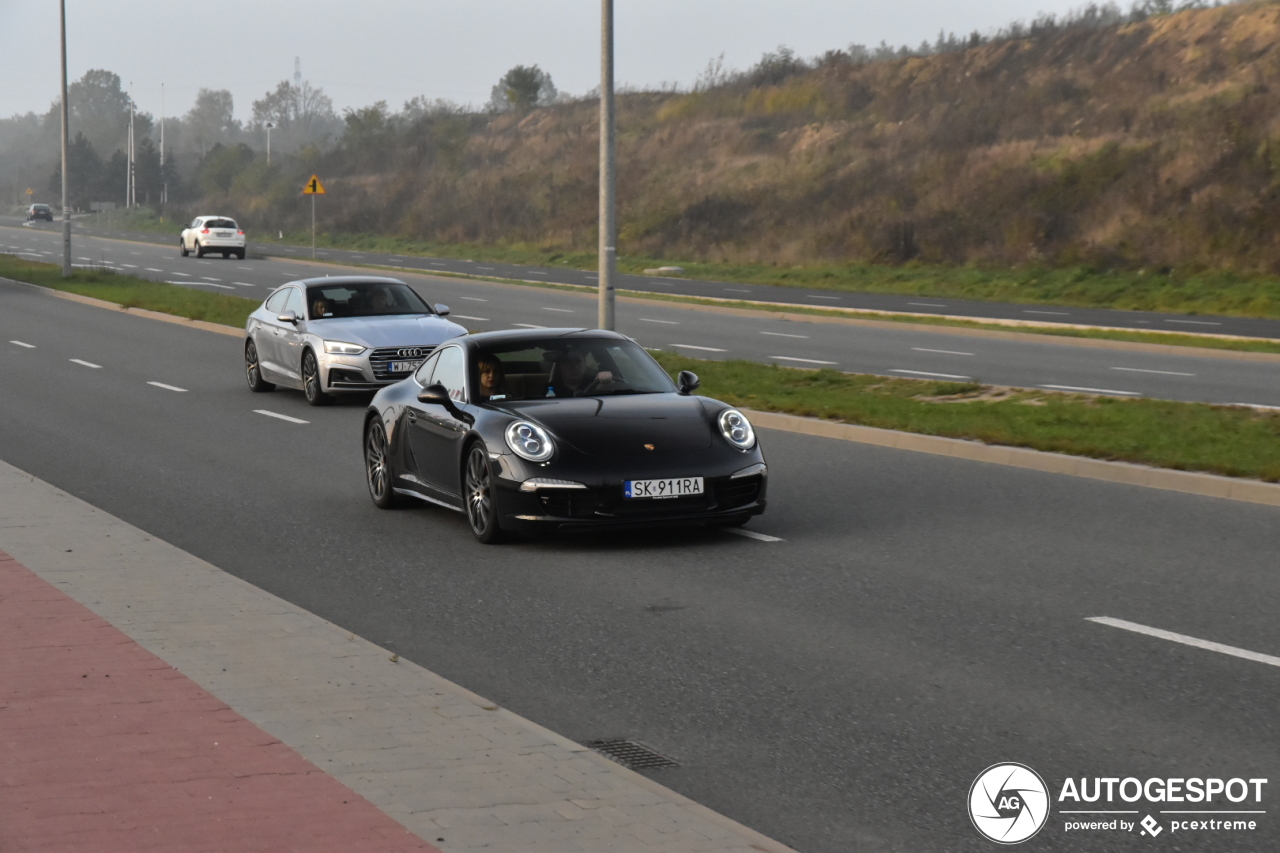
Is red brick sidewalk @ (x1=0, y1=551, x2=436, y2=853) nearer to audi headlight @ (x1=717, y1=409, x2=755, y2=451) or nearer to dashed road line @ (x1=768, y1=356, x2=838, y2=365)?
audi headlight @ (x1=717, y1=409, x2=755, y2=451)

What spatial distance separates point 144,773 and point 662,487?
507cm

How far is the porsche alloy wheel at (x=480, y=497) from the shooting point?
10469 millimetres

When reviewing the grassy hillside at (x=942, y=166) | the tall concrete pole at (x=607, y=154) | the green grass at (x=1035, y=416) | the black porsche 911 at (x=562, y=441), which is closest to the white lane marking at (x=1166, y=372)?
the green grass at (x=1035, y=416)

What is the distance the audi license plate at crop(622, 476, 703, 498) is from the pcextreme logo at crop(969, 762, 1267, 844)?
15.2 ft

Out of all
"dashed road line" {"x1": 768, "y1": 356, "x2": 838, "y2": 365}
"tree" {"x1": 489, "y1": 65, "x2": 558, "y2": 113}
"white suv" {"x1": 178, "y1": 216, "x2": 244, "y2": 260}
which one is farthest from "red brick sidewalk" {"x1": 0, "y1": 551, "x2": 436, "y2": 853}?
"tree" {"x1": 489, "y1": 65, "x2": 558, "y2": 113}

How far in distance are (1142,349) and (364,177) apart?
86816 mm

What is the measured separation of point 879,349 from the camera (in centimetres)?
2727

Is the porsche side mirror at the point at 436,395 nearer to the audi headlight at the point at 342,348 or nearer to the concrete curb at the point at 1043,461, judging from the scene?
the concrete curb at the point at 1043,461

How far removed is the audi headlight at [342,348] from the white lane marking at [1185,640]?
42.8ft

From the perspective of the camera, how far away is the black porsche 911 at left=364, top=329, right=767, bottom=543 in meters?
10.1

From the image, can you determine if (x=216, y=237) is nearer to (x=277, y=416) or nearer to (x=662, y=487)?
(x=277, y=416)

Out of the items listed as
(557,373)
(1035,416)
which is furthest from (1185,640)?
(1035,416)

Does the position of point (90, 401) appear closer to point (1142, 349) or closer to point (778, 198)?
point (1142, 349)

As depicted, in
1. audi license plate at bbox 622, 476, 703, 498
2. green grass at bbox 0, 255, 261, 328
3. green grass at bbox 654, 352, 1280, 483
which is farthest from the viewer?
green grass at bbox 0, 255, 261, 328
